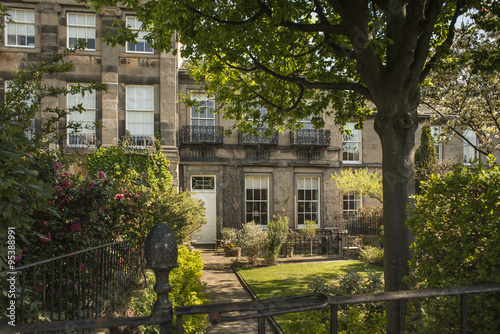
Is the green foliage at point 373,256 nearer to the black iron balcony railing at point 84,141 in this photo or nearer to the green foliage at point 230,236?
the green foliage at point 230,236

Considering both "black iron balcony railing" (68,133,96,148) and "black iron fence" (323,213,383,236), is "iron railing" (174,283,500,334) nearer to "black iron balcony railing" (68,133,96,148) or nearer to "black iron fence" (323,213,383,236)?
"black iron fence" (323,213,383,236)

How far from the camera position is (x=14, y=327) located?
173 centimetres

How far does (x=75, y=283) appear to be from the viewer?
14.0ft

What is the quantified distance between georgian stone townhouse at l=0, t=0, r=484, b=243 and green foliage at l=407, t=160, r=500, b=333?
1086 cm

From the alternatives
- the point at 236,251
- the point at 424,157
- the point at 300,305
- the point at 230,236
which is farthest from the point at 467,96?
the point at 300,305

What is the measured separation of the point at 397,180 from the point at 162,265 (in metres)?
3.64

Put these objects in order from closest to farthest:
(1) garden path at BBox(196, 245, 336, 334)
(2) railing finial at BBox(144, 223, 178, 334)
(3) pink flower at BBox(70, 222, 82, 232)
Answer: (2) railing finial at BBox(144, 223, 178, 334) → (3) pink flower at BBox(70, 222, 82, 232) → (1) garden path at BBox(196, 245, 336, 334)

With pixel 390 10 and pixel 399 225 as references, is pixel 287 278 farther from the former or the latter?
pixel 390 10

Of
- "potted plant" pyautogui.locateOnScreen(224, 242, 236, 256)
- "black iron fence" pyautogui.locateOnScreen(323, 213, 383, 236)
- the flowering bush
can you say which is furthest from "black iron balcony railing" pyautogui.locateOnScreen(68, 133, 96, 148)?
"black iron fence" pyautogui.locateOnScreen(323, 213, 383, 236)

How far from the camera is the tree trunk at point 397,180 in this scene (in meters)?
4.54

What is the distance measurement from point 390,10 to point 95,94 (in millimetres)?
13536

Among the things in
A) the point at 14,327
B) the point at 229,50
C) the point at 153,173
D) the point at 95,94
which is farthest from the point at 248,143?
the point at 14,327

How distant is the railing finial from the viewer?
1.90m

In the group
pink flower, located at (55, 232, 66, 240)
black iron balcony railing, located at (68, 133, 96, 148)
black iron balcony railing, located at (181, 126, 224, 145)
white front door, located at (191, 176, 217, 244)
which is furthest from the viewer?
white front door, located at (191, 176, 217, 244)
